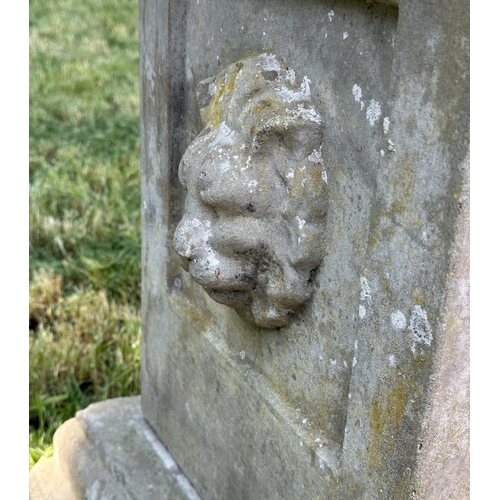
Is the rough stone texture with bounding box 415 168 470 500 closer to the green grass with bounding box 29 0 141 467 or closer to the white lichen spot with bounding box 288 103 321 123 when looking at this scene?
the white lichen spot with bounding box 288 103 321 123

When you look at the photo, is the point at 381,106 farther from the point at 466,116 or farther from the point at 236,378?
the point at 236,378

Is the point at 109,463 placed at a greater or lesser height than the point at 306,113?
lesser

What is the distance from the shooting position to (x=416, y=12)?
0.94 metres

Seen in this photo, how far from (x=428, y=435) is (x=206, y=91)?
701 millimetres

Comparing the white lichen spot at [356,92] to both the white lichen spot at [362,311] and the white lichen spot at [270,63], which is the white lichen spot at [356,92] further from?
the white lichen spot at [362,311]

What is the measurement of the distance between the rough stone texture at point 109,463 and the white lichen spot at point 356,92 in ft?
3.35

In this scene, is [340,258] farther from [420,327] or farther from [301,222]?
[420,327]

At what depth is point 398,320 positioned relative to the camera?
1.05 m

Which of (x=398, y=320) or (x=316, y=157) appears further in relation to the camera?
(x=316, y=157)

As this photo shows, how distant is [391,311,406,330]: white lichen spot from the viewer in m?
1.04

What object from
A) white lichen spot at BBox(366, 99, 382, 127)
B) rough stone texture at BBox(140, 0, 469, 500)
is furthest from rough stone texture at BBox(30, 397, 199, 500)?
white lichen spot at BBox(366, 99, 382, 127)

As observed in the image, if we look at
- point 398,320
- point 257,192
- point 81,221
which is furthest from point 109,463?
point 81,221

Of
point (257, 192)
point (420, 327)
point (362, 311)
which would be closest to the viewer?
point (420, 327)

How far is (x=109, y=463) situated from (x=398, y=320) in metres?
1.03
